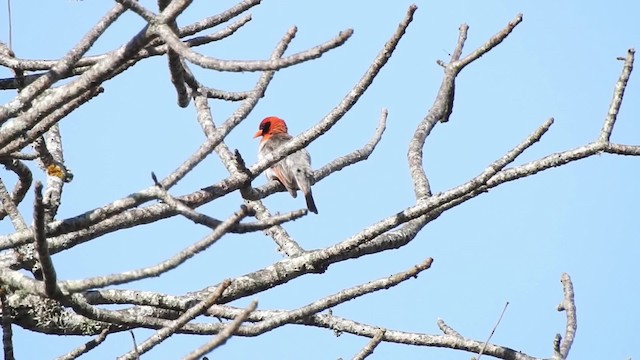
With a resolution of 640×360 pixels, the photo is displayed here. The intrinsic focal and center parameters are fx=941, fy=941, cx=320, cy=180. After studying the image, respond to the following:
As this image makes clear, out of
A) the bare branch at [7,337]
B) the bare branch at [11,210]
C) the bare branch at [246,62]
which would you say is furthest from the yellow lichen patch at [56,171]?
the bare branch at [246,62]

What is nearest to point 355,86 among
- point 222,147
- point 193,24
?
point 193,24

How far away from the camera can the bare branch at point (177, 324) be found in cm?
305

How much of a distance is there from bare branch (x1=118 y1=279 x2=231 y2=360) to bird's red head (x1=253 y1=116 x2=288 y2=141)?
908 cm

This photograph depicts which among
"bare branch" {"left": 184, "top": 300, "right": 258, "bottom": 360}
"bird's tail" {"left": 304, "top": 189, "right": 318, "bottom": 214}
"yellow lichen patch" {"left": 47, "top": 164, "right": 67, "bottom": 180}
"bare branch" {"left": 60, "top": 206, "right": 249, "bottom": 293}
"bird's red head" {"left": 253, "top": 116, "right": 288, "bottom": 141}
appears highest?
"bird's red head" {"left": 253, "top": 116, "right": 288, "bottom": 141}

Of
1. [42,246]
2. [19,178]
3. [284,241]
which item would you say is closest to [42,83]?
[42,246]

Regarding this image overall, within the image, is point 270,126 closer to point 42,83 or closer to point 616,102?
point 616,102

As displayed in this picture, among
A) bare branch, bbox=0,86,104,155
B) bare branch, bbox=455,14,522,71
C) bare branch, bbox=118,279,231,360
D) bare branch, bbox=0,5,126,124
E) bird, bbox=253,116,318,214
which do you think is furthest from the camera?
bird, bbox=253,116,318,214

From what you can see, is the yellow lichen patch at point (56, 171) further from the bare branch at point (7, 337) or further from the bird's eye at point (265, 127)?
the bird's eye at point (265, 127)

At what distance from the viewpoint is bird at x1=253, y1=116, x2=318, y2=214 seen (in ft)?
29.9

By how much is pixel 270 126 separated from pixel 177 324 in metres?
9.65

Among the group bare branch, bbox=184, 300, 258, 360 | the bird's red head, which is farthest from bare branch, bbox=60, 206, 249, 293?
the bird's red head

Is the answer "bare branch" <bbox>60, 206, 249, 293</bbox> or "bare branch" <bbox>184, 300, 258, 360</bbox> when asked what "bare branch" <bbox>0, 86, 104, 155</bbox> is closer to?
"bare branch" <bbox>60, 206, 249, 293</bbox>

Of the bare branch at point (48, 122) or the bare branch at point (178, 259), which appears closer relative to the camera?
the bare branch at point (178, 259)

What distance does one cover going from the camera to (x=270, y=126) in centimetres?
1280
